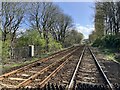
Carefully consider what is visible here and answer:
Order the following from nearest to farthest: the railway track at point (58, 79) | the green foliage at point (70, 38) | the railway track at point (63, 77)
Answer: the railway track at point (58, 79)
the railway track at point (63, 77)
the green foliage at point (70, 38)

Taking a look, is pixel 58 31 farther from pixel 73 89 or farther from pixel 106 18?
pixel 73 89

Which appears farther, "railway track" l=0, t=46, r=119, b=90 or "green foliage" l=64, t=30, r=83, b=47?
"green foliage" l=64, t=30, r=83, b=47

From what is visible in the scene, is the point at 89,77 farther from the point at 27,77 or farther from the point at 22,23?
the point at 22,23

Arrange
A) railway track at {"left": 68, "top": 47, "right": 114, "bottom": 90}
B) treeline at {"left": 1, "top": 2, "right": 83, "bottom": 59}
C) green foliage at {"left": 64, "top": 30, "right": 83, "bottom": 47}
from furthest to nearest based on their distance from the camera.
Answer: green foliage at {"left": 64, "top": 30, "right": 83, "bottom": 47} < treeline at {"left": 1, "top": 2, "right": 83, "bottom": 59} < railway track at {"left": 68, "top": 47, "right": 114, "bottom": 90}

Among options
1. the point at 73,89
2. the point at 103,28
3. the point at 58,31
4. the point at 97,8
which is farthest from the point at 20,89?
the point at 58,31

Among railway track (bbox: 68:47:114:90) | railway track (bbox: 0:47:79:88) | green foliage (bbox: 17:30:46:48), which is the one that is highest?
green foliage (bbox: 17:30:46:48)

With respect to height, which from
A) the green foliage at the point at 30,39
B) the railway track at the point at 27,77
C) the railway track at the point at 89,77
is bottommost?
the railway track at the point at 89,77

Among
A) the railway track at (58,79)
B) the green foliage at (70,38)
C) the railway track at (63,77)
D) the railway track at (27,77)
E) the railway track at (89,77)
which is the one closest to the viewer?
the railway track at (58,79)

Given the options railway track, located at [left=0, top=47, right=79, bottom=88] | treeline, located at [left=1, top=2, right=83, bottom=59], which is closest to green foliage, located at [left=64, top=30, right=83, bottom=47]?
treeline, located at [left=1, top=2, right=83, bottom=59]

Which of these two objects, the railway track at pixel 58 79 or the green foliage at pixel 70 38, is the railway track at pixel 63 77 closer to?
the railway track at pixel 58 79

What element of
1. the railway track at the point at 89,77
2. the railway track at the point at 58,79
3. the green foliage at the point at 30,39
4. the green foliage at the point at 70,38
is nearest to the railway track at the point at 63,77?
the railway track at the point at 58,79

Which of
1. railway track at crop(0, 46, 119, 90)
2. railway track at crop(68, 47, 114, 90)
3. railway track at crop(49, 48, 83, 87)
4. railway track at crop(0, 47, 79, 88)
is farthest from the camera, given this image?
railway track at crop(49, 48, 83, 87)

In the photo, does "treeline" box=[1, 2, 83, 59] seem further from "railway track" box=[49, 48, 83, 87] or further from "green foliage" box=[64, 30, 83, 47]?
"green foliage" box=[64, 30, 83, 47]

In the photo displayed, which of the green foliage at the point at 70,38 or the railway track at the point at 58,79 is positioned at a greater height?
the green foliage at the point at 70,38
